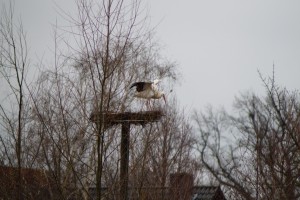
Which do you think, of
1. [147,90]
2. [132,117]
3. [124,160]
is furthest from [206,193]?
[124,160]

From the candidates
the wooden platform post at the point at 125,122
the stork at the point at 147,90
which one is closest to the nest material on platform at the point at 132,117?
the wooden platform post at the point at 125,122

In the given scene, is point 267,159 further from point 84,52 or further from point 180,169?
point 180,169

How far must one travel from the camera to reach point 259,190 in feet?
19.4

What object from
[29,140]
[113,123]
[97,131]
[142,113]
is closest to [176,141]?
[29,140]

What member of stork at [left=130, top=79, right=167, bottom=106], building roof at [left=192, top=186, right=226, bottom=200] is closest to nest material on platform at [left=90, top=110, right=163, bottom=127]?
stork at [left=130, top=79, right=167, bottom=106]

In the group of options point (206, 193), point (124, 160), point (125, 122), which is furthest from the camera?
point (206, 193)

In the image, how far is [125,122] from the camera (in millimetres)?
5090

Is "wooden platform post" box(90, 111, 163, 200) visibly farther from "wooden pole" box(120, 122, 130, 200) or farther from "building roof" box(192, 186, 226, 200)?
"building roof" box(192, 186, 226, 200)

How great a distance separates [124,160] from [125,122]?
46cm

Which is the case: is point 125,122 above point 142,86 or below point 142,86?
below

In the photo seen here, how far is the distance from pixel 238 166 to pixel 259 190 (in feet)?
6.08

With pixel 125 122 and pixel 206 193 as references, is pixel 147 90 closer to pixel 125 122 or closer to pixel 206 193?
pixel 125 122

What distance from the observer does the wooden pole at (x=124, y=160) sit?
4.55m

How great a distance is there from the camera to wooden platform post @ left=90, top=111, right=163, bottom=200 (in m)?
4.41
